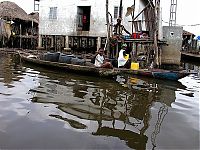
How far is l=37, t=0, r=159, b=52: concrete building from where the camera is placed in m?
22.4

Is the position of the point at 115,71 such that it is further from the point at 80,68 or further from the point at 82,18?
the point at 82,18

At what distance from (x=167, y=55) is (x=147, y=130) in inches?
665

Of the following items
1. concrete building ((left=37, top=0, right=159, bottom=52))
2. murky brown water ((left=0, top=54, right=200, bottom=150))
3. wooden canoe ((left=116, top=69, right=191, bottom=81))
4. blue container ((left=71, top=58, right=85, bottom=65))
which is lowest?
murky brown water ((left=0, top=54, right=200, bottom=150))

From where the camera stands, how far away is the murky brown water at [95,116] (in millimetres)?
5027

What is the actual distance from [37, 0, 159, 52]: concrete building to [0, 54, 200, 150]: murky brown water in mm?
12798

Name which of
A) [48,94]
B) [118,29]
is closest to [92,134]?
[48,94]

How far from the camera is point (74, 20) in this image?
79.3 feet

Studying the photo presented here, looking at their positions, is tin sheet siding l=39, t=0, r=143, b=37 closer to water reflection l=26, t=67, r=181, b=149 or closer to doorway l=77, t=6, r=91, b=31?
doorway l=77, t=6, r=91, b=31

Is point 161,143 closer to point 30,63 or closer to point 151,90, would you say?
point 151,90

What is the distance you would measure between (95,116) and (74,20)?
734 inches

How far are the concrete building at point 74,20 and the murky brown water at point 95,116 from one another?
12.8 m

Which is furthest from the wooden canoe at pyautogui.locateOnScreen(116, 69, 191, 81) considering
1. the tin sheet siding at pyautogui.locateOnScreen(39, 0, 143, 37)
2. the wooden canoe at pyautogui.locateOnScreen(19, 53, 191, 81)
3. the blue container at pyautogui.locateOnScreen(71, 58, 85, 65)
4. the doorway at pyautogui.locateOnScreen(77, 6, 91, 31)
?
the doorway at pyautogui.locateOnScreen(77, 6, 91, 31)

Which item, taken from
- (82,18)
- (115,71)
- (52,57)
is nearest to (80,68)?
(115,71)

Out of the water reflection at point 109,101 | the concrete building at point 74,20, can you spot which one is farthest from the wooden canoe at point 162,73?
the concrete building at point 74,20
